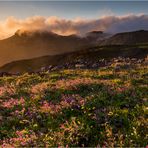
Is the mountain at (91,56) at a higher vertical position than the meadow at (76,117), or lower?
higher

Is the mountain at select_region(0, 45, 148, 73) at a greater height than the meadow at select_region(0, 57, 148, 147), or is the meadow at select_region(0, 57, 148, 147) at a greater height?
the mountain at select_region(0, 45, 148, 73)

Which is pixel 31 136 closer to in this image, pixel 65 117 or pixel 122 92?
pixel 65 117

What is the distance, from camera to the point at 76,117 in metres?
12.0

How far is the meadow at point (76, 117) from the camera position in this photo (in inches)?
396

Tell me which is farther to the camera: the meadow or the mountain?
the mountain

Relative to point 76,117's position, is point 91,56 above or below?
above

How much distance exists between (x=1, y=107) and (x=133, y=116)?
20.7 ft

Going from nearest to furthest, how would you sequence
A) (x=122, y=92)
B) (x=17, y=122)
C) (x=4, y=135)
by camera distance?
(x=4, y=135) → (x=17, y=122) → (x=122, y=92)

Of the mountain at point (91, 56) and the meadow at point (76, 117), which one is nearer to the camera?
the meadow at point (76, 117)

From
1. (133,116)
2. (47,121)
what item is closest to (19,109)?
(47,121)

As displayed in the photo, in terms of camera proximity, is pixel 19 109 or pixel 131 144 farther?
pixel 19 109

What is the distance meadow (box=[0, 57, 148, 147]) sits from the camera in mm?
10047

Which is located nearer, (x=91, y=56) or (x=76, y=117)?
(x=76, y=117)

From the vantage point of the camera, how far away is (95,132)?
35.0 ft
